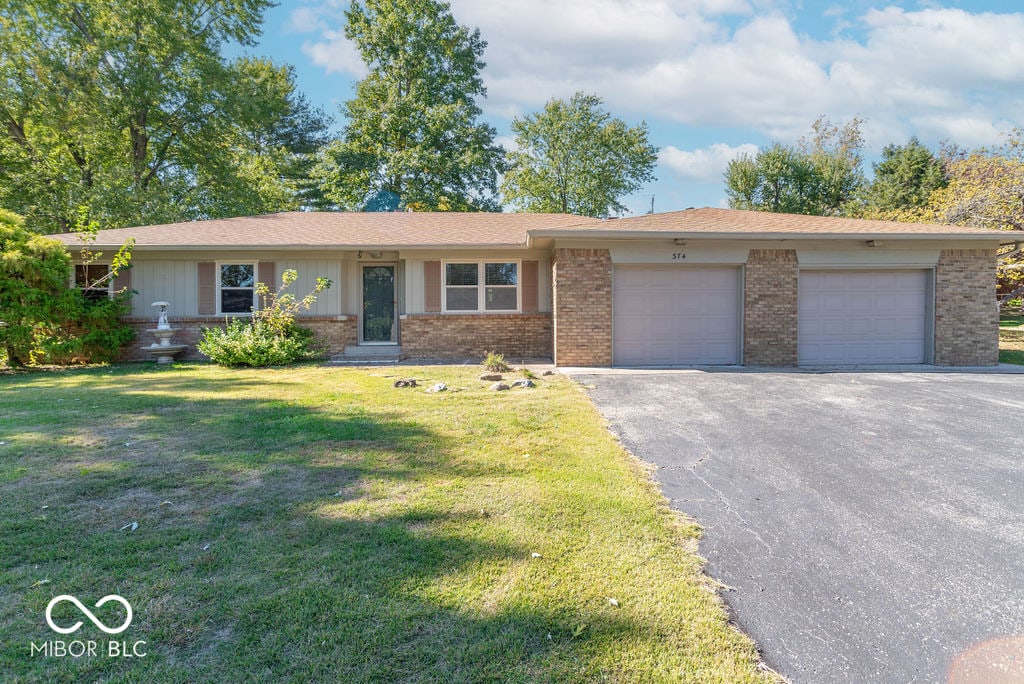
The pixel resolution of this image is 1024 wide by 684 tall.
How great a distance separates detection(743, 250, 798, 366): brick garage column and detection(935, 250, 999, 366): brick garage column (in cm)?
311

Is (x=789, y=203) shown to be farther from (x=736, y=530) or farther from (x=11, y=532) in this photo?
(x=11, y=532)

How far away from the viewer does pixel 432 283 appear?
40.5 feet

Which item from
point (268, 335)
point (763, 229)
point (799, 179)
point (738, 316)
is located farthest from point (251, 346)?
point (799, 179)

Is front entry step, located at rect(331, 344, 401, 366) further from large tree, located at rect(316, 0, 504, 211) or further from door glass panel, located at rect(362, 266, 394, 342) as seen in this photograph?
large tree, located at rect(316, 0, 504, 211)

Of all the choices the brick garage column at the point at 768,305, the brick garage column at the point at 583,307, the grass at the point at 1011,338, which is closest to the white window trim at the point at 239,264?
the brick garage column at the point at 583,307

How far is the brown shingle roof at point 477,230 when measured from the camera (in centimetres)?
1012

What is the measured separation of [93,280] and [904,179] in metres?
34.9

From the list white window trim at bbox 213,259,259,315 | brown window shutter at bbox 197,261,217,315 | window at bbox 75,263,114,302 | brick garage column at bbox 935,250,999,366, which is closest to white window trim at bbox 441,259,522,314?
white window trim at bbox 213,259,259,315

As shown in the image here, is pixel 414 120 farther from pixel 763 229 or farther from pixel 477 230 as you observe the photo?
pixel 763 229

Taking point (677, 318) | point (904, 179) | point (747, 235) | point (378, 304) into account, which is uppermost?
point (904, 179)

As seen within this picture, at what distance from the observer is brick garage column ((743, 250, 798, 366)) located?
34.9ft

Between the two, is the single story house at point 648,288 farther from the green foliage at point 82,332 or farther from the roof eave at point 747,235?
the green foliage at point 82,332

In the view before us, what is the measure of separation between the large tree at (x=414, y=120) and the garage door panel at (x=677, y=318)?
1374cm

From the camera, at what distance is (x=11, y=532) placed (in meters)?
2.89
